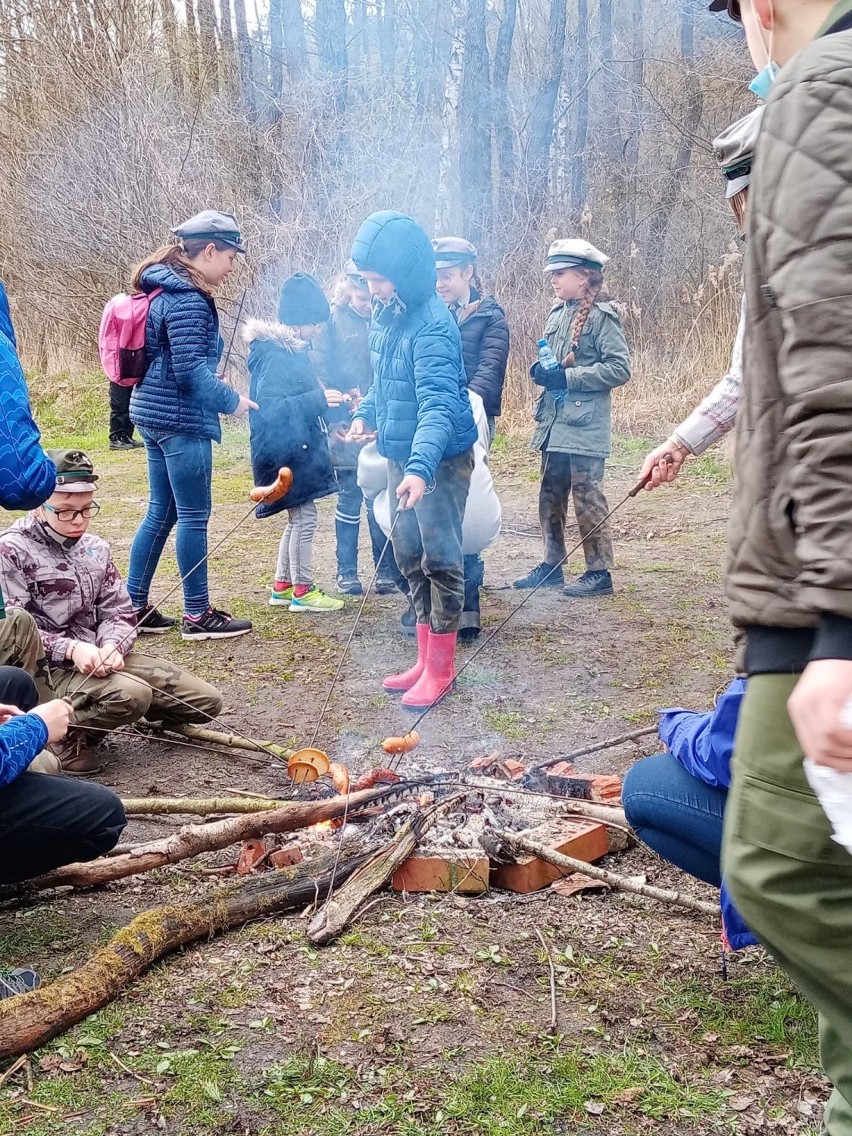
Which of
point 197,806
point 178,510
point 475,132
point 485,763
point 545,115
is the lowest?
point 485,763

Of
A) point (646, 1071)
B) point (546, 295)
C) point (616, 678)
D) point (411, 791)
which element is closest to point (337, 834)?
point (411, 791)

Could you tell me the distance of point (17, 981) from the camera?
8.52 feet

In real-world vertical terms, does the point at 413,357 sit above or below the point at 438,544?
above

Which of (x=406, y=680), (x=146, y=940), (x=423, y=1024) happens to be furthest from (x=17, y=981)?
(x=406, y=680)

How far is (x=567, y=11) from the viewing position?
42.2 ft

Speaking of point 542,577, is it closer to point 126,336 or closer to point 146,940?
point 126,336

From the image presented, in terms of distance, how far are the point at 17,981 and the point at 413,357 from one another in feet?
9.79

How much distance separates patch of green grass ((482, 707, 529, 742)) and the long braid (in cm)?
269

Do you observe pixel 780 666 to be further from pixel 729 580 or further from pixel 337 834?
pixel 337 834

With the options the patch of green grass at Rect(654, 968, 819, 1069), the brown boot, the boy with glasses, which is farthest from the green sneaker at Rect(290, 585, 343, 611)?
the patch of green grass at Rect(654, 968, 819, 1069)

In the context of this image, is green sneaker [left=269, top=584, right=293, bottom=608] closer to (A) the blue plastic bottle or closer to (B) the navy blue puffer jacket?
(B) the navy blue puffer jacket

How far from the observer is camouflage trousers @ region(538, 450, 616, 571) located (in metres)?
6.38

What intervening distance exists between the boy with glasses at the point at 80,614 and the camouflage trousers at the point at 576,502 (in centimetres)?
314

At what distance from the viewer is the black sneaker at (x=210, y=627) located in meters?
5.88
